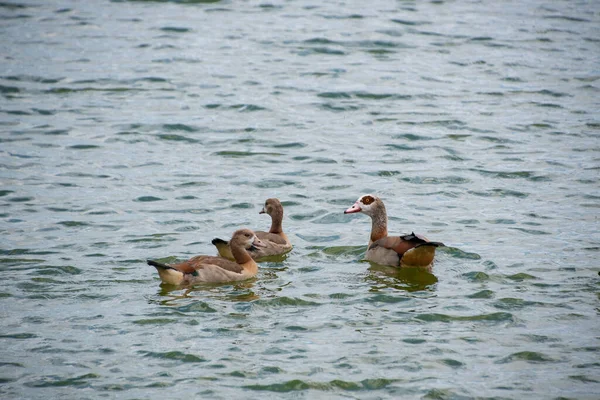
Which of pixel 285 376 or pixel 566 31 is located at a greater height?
pixel 566 31

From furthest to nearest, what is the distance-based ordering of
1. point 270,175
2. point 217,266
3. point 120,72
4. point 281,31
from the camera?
point 281,31
point 120,72
point 270,175
point 217,266

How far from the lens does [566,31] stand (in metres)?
28.8

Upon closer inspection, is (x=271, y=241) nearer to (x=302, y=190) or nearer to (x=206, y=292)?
(x=206, y=292)

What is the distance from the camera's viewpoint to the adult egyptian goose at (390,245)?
13.6 meters

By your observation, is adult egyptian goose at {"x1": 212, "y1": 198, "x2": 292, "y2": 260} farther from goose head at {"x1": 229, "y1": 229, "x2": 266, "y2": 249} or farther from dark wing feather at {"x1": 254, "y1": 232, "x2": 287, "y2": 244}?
goose head at {"x1": 229, "y1": 229, "x2": 266, "y2": 249}

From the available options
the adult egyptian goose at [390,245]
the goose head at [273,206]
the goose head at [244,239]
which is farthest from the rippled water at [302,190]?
the goose head at [273,206]

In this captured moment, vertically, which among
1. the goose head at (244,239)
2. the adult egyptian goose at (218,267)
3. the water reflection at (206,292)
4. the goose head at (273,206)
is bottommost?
the water reflection at (206,292)

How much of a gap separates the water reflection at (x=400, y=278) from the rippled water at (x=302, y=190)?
0.05m

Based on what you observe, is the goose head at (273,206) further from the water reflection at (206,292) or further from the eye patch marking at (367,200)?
the water reflection at (206,292)

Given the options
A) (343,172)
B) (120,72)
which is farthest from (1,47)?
(343,172)

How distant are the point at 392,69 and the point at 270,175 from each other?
874cm

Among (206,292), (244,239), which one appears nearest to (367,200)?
(244,239)

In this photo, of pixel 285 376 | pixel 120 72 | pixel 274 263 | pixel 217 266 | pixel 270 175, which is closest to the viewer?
pixel 285 376

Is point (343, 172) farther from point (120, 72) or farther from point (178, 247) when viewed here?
point (120, 72)
